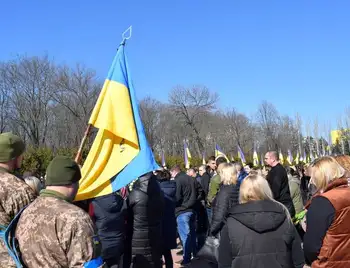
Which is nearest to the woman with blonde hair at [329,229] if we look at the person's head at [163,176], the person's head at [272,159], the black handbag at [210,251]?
the black handbag at [210,251]

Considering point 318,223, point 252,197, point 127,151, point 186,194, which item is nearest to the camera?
point 318,223

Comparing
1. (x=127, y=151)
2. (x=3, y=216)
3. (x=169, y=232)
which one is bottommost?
(x=169, y=232)

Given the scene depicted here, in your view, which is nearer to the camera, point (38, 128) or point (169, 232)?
point (169, 232)

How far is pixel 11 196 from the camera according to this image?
11.2 ft

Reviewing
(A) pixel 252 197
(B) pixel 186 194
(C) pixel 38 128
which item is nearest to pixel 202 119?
(C) pixel 38 128

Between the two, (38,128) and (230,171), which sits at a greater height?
(38,128)

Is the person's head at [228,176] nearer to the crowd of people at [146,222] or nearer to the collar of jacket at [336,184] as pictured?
the crowd of people at [146,222]

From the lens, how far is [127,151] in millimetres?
5102

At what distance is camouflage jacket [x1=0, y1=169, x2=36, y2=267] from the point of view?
3379 mm

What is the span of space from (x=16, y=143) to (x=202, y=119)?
69.9m

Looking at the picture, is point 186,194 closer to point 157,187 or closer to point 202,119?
point 157,187

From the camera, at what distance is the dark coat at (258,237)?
381cm

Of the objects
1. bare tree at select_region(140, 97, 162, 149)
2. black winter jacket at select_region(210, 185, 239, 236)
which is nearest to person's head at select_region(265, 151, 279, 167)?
black winter jacket at select_region(210, 185, 239, 236)

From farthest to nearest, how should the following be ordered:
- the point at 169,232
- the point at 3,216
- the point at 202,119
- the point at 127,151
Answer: the point at 202,119, the point at 169,232, the point at 127,151, the point at 3,216
